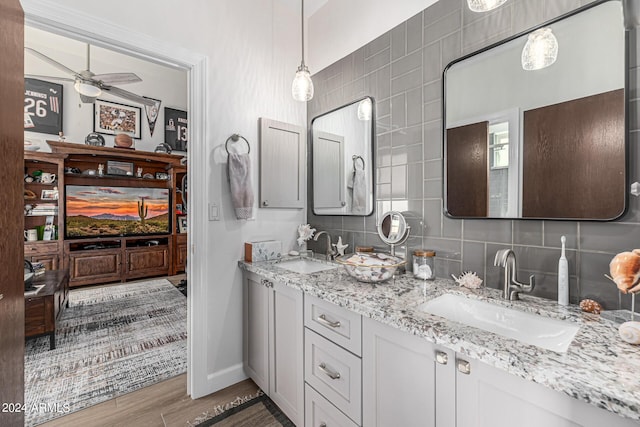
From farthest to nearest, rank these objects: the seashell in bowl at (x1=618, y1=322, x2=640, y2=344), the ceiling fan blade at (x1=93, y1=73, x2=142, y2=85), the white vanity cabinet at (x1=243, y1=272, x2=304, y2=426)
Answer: the ceiling fan blade at (x1=93, y1=73, x2=142, y2=85)
the white vanity cabinet at (x1=243, y1=272, x2=304, y2=426)
the seashell in bowl at (x1=618, y1=322, x2=640, y2=344)

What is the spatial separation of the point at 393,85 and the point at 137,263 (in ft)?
16.5

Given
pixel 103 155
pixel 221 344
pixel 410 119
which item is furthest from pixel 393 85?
pixel 103 155

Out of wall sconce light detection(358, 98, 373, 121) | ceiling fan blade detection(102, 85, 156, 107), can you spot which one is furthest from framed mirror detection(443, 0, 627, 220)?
ceiling fan blade detection(102, 85, 156, 107)

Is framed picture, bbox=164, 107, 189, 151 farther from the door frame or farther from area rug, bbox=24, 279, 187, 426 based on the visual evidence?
the door frame

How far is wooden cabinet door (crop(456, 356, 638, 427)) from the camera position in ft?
2.15

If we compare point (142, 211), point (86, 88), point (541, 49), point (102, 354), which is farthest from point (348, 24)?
point (142, 211)

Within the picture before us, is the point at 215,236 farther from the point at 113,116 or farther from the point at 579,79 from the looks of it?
the point at 113,116

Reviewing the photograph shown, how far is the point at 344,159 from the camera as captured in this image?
7.07 feet

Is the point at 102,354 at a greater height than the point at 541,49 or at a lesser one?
lesser

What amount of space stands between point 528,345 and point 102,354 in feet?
10.3

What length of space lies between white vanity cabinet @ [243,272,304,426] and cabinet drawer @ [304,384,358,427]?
44 mm

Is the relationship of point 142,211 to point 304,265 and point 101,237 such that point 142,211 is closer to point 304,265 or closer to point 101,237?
point 101,237

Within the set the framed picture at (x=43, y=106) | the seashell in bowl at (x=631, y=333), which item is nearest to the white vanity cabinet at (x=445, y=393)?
the seashell in bowl at (x=631, y=333)

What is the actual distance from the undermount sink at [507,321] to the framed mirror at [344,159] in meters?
0.87
